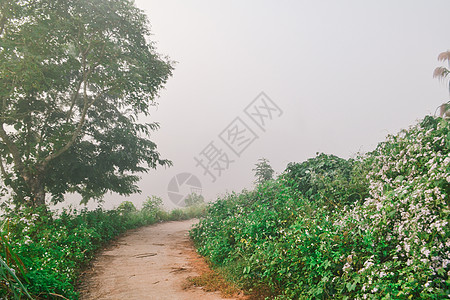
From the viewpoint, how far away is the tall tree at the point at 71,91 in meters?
9.45

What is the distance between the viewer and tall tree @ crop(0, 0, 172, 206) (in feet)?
31.0

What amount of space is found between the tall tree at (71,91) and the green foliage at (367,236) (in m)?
6.73

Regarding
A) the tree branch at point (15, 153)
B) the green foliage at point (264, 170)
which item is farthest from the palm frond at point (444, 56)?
the tree branch at point (15, 153)

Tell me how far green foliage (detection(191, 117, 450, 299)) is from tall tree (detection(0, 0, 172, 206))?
673cm

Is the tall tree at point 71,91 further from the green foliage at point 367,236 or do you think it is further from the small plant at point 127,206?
the green foliage at point 367,236

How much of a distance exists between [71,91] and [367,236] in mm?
12364

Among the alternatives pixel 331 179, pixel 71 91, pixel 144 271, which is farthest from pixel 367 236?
pixel 71 91

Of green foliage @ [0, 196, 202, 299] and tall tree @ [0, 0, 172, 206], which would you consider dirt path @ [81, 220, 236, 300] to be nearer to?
green foliage @ [0, 196, 202, 299]

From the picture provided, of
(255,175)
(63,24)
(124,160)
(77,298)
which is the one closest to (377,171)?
(77,298)

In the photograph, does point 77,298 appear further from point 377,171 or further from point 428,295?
point 377,171

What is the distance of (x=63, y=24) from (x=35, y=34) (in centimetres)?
95

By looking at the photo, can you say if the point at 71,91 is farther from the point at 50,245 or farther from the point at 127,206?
the point at 50,245

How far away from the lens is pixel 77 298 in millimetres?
4949

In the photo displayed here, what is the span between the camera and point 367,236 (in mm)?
4141
